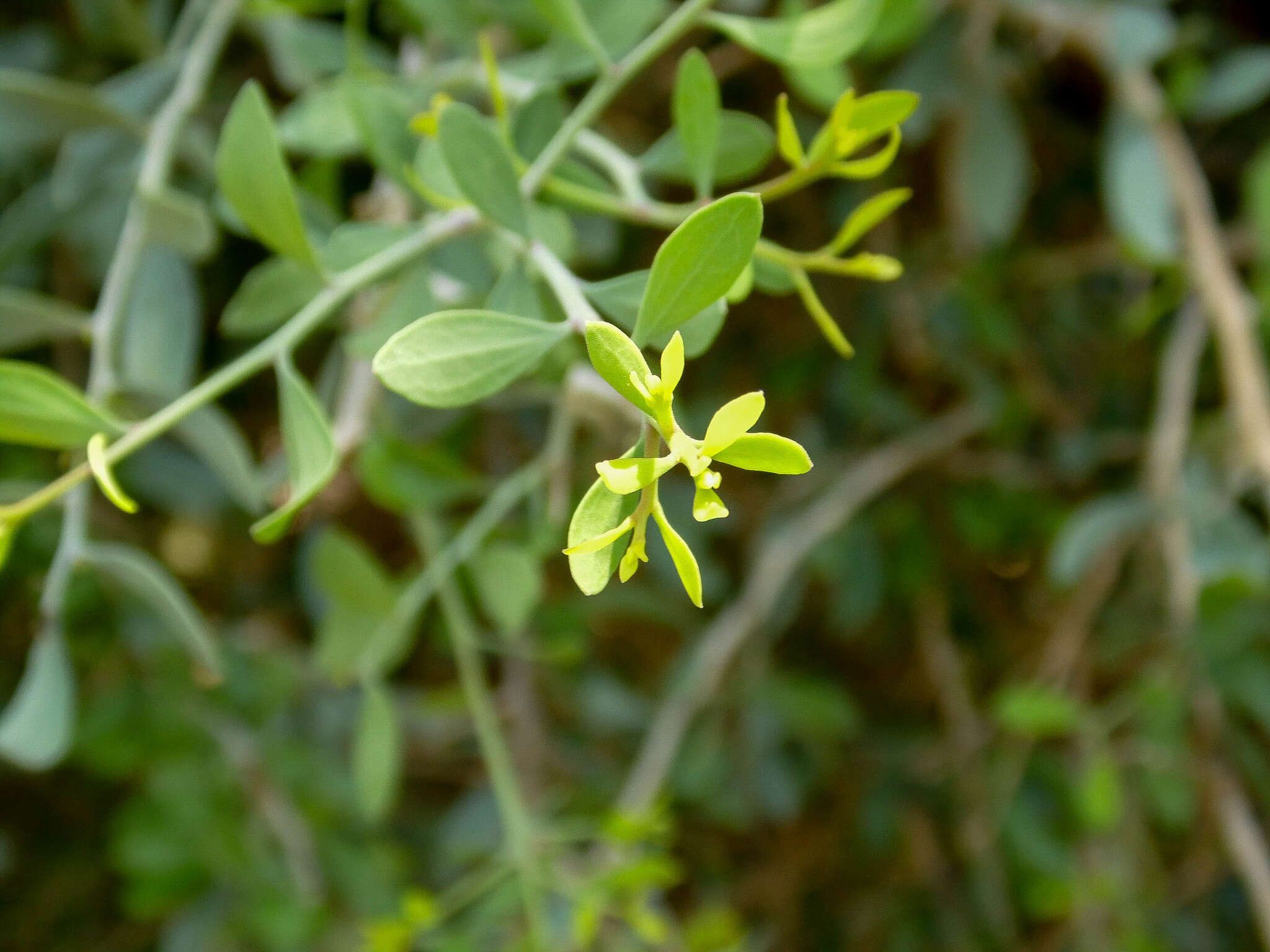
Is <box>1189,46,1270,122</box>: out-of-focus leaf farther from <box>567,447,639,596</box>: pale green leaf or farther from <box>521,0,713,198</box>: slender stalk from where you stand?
<box>567,447,639,596</box>: pale green leaf

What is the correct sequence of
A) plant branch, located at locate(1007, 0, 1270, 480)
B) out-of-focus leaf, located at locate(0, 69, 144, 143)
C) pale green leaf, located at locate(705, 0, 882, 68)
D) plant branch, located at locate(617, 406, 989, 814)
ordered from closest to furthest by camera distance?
1. pale green leaf, located at locate(705, 0, 882, 68)
2. out-of-focus leaf, located at locate(0, 69, 144, 143)
3. plant branch, located at locate(1007, 0, 1270, 480)
4. plant branch, located at locate(617, 406, 989, 814)

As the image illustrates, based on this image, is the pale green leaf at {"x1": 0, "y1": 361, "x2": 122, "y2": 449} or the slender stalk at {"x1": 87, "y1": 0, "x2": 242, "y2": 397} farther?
the slender stalk at {"x1": 87, "y1": 0, "x2": 242, "y2": 397}

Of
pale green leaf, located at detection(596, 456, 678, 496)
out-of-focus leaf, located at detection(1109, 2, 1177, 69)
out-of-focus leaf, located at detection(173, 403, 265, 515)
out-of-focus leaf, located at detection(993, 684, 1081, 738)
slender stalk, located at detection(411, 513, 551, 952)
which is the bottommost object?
out-of-focus leaf, located at detection(993, 684, 1081, 738)

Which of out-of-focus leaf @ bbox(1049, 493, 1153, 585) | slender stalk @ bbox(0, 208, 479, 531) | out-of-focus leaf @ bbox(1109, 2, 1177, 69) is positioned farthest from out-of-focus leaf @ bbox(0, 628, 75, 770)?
out-of-focus leaf @ bbox(1109, 2, 1177, 69)

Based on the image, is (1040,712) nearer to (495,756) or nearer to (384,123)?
(495,756)

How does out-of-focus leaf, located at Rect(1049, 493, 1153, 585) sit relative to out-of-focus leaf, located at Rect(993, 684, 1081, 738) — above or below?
above

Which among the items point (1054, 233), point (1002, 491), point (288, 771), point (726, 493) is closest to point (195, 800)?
point (288, 771)

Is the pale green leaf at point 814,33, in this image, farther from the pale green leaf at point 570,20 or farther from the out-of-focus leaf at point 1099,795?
the out-of-focus leaf at point 1099,795

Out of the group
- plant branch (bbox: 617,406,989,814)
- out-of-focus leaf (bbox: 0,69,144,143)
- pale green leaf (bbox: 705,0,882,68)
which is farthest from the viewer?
plant branch (bbox: 617,406,989,814)

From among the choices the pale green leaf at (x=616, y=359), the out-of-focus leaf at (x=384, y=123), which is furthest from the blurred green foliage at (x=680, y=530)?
the pale green leaf at (x=616, y=359)
